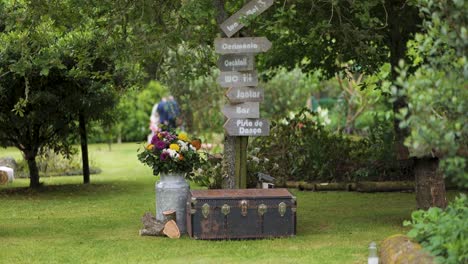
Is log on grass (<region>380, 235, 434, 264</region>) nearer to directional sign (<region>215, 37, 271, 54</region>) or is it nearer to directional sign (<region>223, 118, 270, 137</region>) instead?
directional sign (<region>223, 118, 270, 137</region>)

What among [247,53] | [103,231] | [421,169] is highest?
[247,53]

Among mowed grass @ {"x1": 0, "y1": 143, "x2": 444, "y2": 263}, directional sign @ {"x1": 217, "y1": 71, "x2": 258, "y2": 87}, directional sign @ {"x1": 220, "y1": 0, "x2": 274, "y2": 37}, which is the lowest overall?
mowed grass @ {"x1": 0, "y1": 143, "x2": 444, "y2": 263}

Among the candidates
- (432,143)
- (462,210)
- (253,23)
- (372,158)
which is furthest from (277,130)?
(432,143)

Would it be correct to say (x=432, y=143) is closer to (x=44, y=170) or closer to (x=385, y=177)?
(x=385, y=177)

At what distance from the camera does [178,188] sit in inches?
466

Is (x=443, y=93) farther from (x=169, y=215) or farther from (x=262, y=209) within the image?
(x=169, y=215)

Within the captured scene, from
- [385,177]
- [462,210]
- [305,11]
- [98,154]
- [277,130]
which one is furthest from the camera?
[98,154]

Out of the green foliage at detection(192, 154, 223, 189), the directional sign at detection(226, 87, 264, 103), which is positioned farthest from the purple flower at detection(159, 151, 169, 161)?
the green foliage at detection(192, 154, 223, 189)

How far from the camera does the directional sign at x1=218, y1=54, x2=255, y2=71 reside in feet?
38.8

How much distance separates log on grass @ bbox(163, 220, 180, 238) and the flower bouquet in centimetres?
72

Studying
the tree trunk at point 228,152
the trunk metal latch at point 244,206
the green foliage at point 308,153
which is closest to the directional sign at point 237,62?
the tree trunk at point 228,152

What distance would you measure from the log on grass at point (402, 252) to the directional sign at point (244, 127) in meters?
3.01

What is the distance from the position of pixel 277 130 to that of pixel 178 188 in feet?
24.7

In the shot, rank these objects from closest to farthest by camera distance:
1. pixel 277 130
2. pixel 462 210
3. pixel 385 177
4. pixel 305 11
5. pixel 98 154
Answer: pixel 462 210 → pixel 305 11 → pixel 385 177 → pixel 277 130 → pixel 98 154
